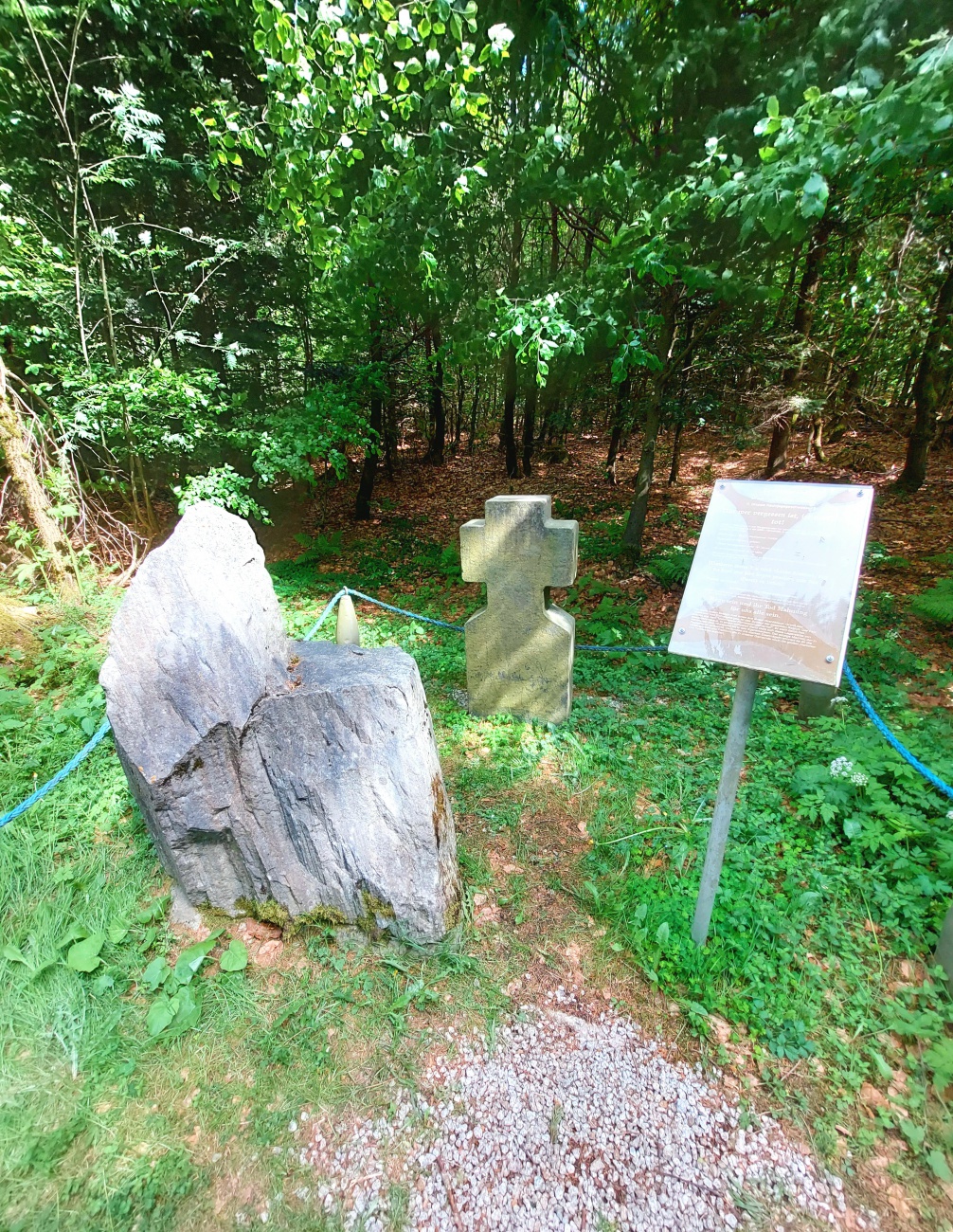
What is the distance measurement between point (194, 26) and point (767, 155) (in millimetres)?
6902

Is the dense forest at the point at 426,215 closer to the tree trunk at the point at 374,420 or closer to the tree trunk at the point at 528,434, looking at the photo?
the tree trunk at the point at 374,420

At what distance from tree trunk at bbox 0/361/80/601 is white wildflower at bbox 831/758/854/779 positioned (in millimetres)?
6666

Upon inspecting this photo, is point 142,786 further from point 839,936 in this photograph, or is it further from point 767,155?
point 767,155

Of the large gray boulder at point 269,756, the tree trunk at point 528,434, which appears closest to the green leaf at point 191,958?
the large gray boulder at point 269,756

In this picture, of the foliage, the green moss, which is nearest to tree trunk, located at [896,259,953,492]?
the foliage

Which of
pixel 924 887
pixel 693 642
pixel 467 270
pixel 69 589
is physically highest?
pixel 467 270

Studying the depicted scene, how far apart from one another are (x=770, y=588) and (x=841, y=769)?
1.69 m

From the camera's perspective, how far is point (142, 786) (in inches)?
87.6

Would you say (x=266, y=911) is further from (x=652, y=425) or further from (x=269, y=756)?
(x=652, y=425)

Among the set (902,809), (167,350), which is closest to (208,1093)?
(902,809)

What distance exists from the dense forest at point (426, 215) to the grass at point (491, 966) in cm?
313

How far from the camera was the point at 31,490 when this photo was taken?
5277 millimetres

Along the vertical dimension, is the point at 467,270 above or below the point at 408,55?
below

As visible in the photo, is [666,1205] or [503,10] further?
[503,10]
